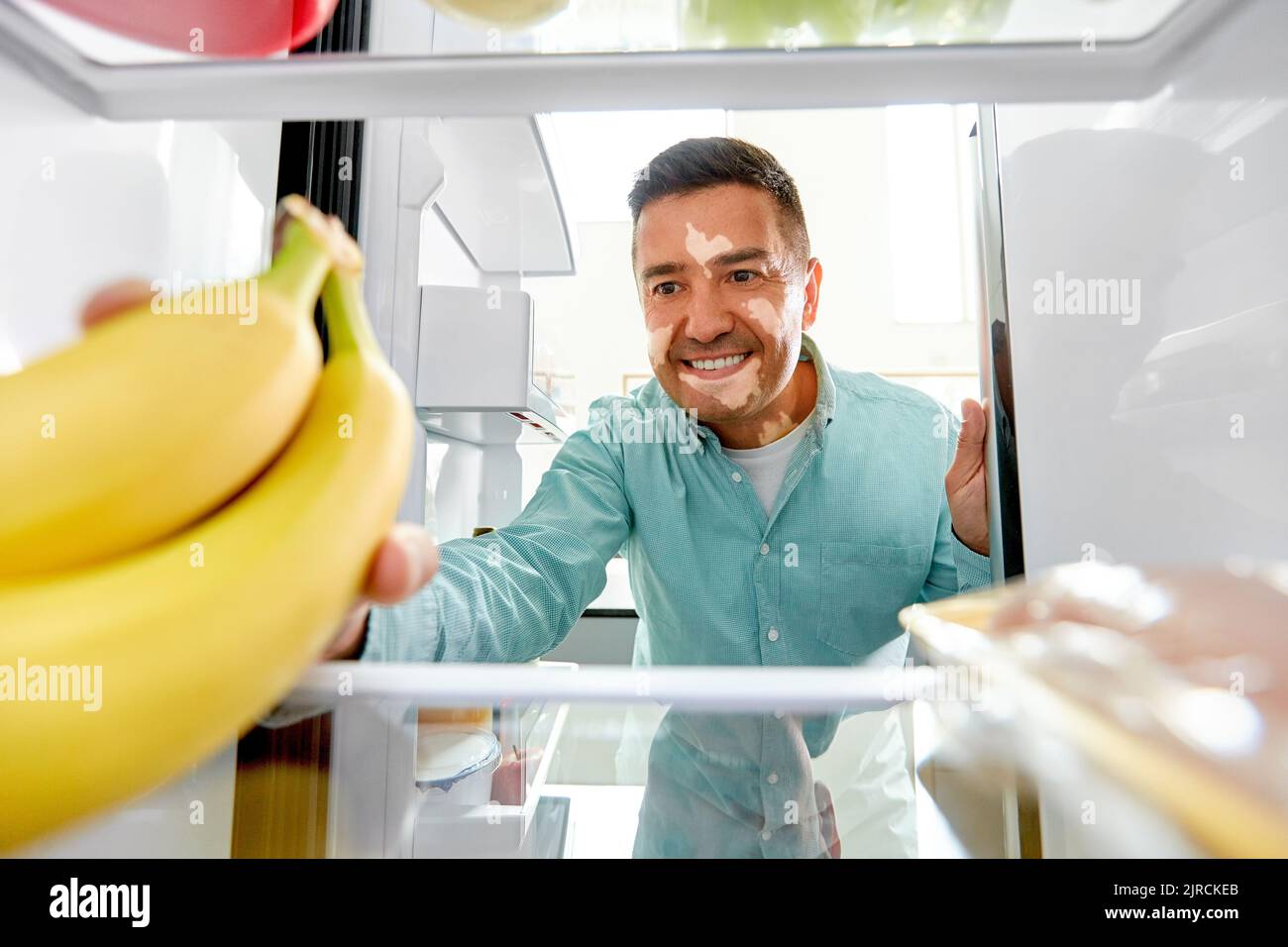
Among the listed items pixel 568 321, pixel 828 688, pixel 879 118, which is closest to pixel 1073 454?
pixel 828 688

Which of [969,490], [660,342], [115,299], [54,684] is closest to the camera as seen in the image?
[54,684]

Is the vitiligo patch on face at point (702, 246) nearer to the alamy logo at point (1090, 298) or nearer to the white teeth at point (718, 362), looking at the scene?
the white teeth at point (718, 362)

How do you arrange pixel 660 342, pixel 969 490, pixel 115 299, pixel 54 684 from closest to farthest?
pixel 54 684 → pixel 115 299 → pixel 969 490 → pixel 660 342

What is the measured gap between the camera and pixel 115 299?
1.08 feet

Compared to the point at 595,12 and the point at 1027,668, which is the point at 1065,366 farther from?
the point at 595,12

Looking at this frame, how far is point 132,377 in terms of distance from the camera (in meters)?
0.25

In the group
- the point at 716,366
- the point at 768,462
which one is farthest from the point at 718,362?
the point at 768,462

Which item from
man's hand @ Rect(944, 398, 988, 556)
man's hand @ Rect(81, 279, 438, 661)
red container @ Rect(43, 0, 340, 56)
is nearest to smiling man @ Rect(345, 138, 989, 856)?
man's hand @ Rect(944, 398, 988, 556)

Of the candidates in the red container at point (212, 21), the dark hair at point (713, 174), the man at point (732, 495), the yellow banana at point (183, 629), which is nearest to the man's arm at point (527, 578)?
the man at point (732, 495)

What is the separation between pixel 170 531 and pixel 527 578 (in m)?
0.26

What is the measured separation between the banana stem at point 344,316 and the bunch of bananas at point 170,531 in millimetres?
14
